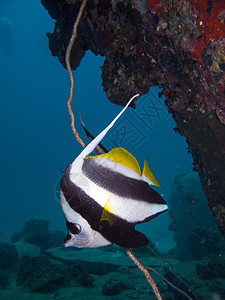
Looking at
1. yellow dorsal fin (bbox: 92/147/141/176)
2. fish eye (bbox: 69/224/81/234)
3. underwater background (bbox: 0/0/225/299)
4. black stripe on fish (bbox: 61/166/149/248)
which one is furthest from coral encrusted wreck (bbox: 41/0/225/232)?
underwater background (bbox: 0/0/225/299)

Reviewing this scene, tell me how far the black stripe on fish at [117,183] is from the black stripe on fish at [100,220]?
9 centimetres

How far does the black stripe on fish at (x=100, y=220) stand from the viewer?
0.83m

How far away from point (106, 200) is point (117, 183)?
0.09 m

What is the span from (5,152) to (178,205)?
96.8m

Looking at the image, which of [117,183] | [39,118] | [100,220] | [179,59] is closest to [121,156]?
[117,183]

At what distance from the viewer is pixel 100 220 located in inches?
32.8

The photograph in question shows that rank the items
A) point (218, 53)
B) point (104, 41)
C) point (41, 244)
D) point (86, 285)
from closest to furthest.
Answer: point (218, 53)
point (104, 41)
point (86, 285)
point (41, 244)

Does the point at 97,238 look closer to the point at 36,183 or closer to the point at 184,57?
the point at 184,57

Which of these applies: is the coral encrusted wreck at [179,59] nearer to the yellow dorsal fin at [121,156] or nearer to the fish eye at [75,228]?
the yellow dorsal fin at [121,156]

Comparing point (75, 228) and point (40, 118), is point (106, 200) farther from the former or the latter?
point (40, 118)

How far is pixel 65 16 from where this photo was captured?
338cm

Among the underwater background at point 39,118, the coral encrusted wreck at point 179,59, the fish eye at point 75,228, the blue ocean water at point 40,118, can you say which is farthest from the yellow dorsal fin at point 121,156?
the blue ocean water at point 40,118

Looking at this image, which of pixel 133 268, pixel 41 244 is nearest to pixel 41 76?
pixel 41 244

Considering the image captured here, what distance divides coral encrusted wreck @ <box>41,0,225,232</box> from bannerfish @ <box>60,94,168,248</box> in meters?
1.23
